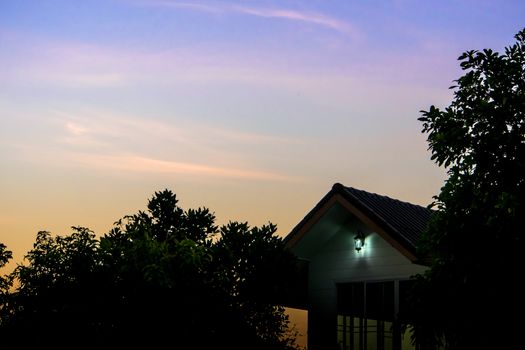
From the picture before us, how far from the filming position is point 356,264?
20.4m

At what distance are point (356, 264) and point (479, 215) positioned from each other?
7.28 m

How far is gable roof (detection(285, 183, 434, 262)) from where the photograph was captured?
17906 millimetres

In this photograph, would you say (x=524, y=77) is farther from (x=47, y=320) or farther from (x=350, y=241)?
(x=47, y=320)

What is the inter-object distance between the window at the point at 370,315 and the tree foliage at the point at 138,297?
11.3ft

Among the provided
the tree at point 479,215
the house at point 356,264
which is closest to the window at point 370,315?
the house at point 356,264

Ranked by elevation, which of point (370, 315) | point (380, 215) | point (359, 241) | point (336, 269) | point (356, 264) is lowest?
point (370, 315)

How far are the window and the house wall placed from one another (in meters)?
0.22

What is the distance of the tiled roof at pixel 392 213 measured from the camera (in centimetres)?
1813

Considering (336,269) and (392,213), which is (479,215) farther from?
(336,269)

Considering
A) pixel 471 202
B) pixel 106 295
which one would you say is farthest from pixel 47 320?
pixel 471 202

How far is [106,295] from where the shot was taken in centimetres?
1512

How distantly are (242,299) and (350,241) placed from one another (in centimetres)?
503

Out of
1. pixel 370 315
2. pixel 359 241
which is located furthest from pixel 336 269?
pixel 370 315

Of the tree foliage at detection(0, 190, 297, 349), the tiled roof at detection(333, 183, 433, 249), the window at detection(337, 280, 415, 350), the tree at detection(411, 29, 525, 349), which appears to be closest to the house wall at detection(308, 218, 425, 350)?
the window at detection(337, 280, 415, 350)
